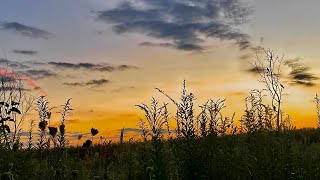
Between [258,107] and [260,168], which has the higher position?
[258,107]

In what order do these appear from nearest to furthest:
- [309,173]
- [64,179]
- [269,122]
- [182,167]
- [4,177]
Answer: [4,177] < [64,179] < [182,167] < [309,173] < [269,122]

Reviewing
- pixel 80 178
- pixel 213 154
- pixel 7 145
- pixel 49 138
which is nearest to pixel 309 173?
pixel 213 154

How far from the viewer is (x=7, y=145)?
7562 millimetres

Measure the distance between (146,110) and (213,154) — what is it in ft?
4.52

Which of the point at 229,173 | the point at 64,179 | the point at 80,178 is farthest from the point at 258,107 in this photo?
the point at 64,179

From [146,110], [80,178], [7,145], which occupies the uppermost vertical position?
[146,110]

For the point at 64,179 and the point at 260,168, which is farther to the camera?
the point at 260,168

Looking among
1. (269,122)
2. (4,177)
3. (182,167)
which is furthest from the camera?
(269,122)

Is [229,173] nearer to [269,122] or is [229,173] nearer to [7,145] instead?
[269,122]

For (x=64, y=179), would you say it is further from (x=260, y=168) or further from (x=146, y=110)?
(x=260, y=168)

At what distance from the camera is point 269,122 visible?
10312mm

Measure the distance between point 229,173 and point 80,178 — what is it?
2.86 m

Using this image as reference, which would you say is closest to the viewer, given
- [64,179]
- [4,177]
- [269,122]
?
[4,177]

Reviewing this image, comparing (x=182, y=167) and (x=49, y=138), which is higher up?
(x=49, y=138)
